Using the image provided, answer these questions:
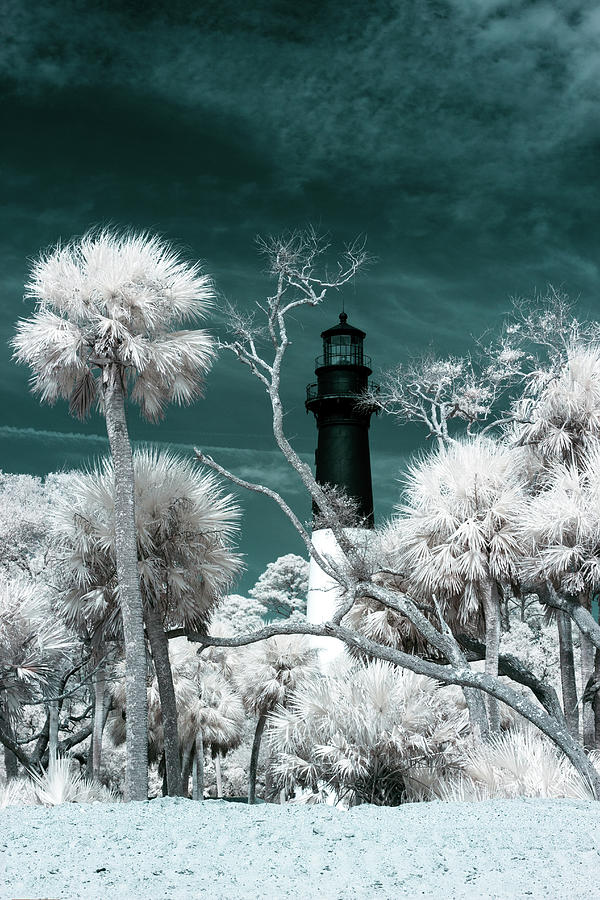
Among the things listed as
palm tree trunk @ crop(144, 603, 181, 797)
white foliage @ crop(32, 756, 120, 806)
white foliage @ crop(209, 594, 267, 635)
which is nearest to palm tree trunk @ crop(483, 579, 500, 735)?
palm tree trunk @ crop(144, 603, 181, 797)

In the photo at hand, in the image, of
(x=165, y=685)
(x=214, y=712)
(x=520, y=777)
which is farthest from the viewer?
(x=214, y=712)

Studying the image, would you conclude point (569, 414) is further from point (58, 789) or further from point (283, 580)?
point (283, 580)

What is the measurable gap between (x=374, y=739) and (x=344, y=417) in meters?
18.7

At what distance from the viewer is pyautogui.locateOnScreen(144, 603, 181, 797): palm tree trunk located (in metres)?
14.2

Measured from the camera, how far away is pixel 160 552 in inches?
568

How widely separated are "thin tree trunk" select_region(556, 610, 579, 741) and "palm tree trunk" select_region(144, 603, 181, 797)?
6.72 metres

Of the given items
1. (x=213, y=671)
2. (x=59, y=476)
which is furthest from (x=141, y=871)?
(x=59, y=476)

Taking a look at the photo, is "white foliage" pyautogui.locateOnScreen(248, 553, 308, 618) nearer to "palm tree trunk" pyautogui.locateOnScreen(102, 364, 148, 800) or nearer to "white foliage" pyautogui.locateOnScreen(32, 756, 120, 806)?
"palm tree trunk" pyautogui.locateOnScreen(102, 364, 148, 800)

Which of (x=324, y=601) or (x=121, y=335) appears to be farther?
(x=324, y=601)

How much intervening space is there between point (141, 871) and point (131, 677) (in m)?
7.37

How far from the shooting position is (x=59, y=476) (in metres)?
32.3

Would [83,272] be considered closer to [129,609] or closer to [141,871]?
[129,609]

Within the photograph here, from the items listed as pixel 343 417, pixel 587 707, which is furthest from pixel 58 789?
pixel 343 417

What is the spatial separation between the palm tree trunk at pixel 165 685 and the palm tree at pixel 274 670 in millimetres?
9214
